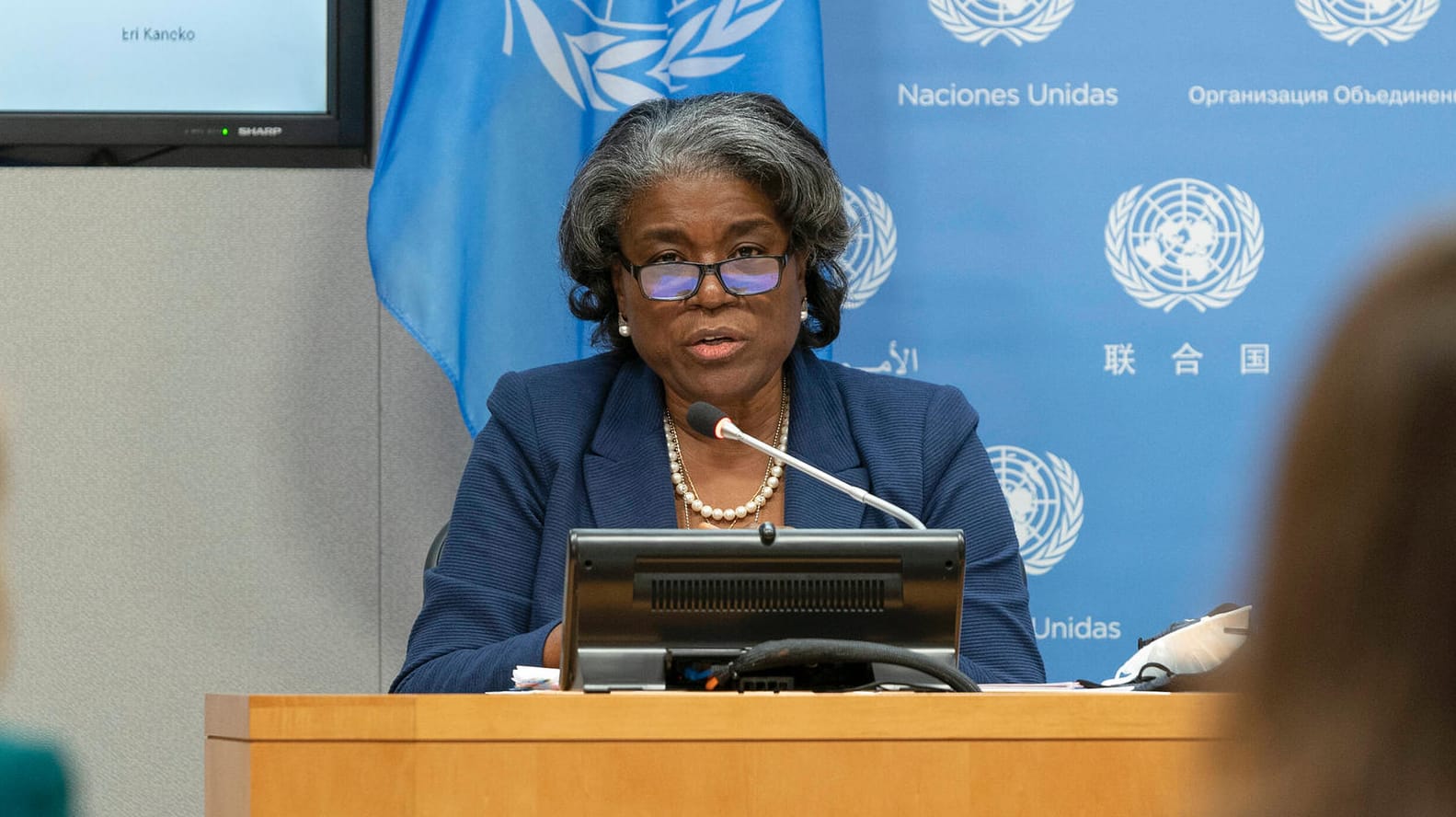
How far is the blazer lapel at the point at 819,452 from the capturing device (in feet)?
7.99

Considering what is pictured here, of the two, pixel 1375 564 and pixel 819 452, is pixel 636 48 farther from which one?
pixel 1375 564

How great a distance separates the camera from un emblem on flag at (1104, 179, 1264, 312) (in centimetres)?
323

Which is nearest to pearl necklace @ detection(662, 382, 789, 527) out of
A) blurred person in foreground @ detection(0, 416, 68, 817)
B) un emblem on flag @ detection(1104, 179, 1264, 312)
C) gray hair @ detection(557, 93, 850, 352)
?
gray hair @ detection(557, 93, 850, 352)

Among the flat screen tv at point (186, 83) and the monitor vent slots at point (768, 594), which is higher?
the flat screen tv at point (186, 83)

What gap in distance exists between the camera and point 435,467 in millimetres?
3273

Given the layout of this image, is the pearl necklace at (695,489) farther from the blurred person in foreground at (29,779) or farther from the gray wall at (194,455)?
the blurred person in foreground at (29,779)

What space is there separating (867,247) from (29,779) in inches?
96.9

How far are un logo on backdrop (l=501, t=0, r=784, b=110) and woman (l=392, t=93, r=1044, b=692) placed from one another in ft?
1.39

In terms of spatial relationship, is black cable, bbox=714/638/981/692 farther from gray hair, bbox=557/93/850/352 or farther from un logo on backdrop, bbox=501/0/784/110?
un logo on backdrop, bbox=501/0/784/110

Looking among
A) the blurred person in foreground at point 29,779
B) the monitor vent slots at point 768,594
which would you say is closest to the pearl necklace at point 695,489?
the monitor vent slots at point 768,594

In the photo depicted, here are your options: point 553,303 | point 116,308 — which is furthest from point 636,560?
point 116,308

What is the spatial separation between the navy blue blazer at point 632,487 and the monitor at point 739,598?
20.1 inches

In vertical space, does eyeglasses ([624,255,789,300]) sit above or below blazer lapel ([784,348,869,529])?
above

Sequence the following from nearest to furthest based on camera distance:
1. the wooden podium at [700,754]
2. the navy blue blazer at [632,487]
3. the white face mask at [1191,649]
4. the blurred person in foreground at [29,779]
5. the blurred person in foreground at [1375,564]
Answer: the blurred person in foreground at [1375,564] < the blurred person in foreground at [29,779] < the wooden podium at [700,754] < the white face mask at [1191,649] < the navy blue blazer at [632,487]
